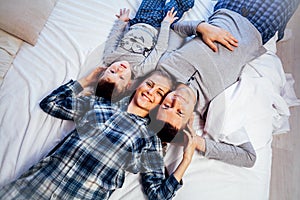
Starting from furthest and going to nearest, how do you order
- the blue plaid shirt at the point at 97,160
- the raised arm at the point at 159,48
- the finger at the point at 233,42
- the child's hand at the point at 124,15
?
the child's hand at the point at 124,15 → the finger at the point at 233,42 → the raised arm at the point at 159,48 → the blue plaid shirt at the point at 97,160

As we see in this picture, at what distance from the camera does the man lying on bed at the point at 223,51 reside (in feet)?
2.49

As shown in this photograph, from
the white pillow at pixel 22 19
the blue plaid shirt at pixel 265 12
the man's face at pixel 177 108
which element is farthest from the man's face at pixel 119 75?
the blue plaid shirt at pixel 265 12

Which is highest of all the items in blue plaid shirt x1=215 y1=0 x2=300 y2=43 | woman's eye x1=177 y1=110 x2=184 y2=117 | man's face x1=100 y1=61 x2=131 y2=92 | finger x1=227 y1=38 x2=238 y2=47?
blue plaid shirt x1=215 y1=0 x2=300 y2=43

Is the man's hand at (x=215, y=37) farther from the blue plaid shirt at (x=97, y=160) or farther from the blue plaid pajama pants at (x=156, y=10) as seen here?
the blue plaid shirt at (x=97, y=160)

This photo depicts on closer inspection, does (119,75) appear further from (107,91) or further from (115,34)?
(115,34)

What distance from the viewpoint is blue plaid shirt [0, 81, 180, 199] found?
2.08 ft

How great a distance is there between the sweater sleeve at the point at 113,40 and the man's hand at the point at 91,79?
0.03 metres

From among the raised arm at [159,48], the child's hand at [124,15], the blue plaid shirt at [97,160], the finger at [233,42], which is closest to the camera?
the blue plaid shirt at [97,160]

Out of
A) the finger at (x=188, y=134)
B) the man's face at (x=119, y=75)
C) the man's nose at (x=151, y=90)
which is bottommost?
the finger at (x=188, y=134)

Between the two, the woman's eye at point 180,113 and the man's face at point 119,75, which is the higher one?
the woman's eye at point 180,113

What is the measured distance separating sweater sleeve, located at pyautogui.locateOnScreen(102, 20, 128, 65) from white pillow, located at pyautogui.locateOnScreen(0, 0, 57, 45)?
0.25 m

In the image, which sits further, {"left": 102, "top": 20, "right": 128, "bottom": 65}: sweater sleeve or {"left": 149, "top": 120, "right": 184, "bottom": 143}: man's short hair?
{"left": 102, "top": 20, "right": 128, "bottom": 65}: sweater sleeve

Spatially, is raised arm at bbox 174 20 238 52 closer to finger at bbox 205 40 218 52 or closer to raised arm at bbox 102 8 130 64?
finger at bbox 205 40 218 52

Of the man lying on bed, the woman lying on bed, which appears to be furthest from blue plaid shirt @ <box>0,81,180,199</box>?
the man lying on bed
